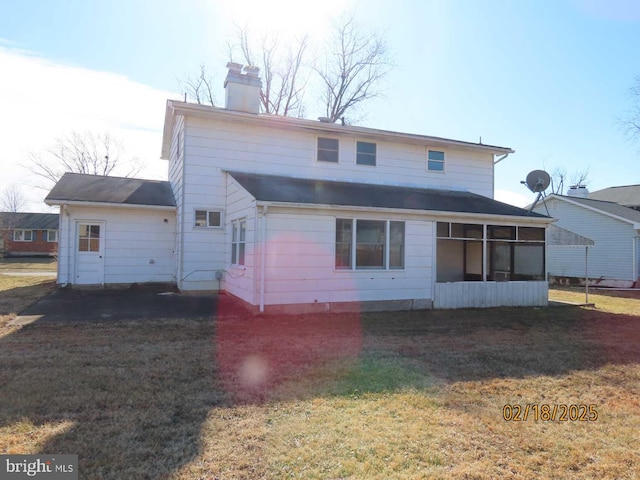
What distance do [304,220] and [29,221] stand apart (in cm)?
3736

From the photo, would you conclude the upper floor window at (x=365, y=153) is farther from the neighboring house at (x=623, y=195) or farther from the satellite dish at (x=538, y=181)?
the neighboring house at (x=623, y=195)

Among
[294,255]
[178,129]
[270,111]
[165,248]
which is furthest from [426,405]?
[270,111]

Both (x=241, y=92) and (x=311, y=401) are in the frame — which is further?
(x=241, y=92)

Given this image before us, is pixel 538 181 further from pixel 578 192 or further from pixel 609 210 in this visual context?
pixel 578 192

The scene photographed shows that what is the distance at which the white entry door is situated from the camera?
12.2 metres

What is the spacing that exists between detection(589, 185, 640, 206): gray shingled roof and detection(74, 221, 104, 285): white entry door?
91.2 ft

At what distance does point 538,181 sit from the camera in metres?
15.2

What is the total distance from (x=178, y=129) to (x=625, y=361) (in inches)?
492

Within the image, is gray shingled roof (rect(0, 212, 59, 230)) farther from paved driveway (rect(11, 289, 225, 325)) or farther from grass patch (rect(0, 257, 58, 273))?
paved driveway (rect(11, 289, 225, 325))

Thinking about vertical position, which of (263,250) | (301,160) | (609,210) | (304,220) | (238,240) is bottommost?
(263,250)

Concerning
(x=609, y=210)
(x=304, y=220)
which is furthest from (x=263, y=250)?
(x=609, y=210)

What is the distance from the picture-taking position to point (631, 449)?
3357mm

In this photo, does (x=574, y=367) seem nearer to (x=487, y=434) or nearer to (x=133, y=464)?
(x=487, y=434)

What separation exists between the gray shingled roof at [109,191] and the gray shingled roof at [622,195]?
26.0 metres
